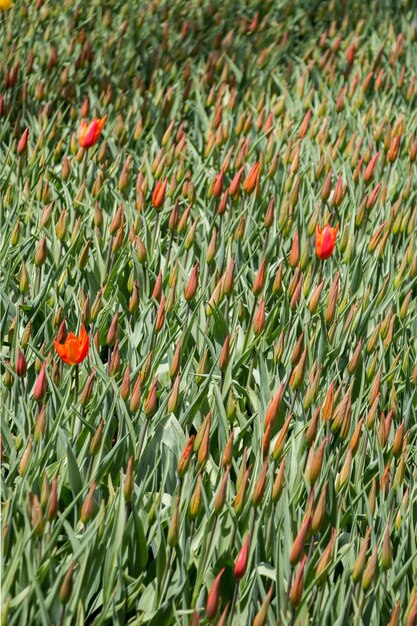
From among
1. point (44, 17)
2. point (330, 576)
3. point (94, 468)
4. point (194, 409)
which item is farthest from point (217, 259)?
point (44, 17)

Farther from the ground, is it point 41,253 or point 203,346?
point 41,253

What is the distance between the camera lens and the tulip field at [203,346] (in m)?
1.42

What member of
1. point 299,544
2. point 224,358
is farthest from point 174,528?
point 224,358

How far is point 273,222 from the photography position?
2512mm

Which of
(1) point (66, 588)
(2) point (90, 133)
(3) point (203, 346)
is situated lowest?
(3) point (203, 346)

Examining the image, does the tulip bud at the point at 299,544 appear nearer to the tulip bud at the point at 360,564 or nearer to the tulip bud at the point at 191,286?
the tulip bud at the point at 360,564

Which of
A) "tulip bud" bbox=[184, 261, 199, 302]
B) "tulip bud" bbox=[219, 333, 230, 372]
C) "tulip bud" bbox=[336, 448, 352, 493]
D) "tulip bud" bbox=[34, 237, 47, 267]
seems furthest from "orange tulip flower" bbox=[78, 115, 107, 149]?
"tulip bud" bbox=[336, 448, 352, 493]

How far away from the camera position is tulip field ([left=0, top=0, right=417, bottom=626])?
4.67ft

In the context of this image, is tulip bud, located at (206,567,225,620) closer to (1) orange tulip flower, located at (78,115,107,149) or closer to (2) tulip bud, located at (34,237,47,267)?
(2) tulip bud, located at (34,237,47,267)

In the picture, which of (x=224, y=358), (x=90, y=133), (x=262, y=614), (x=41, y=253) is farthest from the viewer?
(x=90, y=133)

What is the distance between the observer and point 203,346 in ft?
6.71

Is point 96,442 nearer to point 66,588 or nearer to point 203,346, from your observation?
point 66,588

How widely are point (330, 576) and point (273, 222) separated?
4.04 feet

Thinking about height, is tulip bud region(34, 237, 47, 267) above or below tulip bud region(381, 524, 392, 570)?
above
